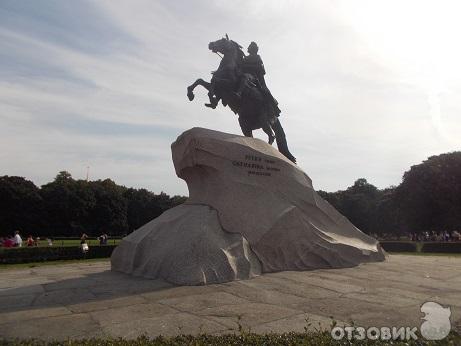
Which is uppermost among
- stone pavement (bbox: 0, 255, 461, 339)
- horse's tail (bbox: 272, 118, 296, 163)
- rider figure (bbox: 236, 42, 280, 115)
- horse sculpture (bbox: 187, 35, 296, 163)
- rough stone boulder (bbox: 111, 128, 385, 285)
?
rider figure (bbox: 236, 42, 280, 115)

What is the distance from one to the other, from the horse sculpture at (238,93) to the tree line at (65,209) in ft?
161

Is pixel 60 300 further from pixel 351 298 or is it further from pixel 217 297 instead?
pixel 351 298

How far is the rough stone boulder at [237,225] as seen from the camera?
328 inches

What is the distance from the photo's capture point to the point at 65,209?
58.2 metres

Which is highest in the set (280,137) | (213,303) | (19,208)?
(280,137)

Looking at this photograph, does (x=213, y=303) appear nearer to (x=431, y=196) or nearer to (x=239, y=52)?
(x=239, y=52)

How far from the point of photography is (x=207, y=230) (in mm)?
8727

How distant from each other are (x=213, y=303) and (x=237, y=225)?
3329 mm

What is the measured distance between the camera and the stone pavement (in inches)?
201

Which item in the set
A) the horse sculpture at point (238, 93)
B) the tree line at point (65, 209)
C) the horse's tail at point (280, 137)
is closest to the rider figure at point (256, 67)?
the horse sculpture at point (238, 93)

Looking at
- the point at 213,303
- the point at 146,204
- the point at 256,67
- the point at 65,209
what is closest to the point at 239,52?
the point at 256,67

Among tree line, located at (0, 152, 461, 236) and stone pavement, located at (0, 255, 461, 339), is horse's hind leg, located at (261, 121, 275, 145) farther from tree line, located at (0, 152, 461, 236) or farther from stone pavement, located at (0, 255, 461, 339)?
tree line, located at (0, 152, 461, 236)

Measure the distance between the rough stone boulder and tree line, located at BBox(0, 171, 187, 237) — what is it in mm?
51286

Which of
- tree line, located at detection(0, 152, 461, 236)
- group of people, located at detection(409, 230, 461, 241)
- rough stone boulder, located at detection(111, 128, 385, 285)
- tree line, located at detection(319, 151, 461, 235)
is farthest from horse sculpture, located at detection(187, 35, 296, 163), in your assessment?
tree line, located at detection(0, 152, 461, 236)
